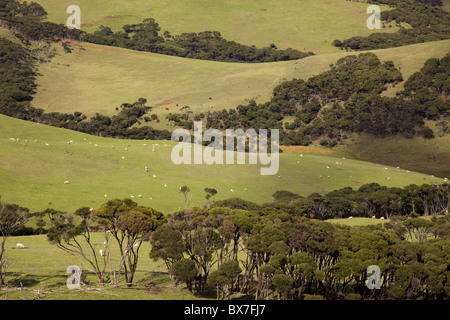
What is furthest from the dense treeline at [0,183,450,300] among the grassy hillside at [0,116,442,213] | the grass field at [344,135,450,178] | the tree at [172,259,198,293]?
the grass field at [344,135,450,178]

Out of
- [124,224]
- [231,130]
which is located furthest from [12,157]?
[231,130]

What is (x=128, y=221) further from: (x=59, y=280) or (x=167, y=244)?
(x=59, y=280)

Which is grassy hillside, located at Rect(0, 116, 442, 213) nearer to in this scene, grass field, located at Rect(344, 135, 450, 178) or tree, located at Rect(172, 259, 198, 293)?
grass field, located at Rect(344, 135, 450, 178)

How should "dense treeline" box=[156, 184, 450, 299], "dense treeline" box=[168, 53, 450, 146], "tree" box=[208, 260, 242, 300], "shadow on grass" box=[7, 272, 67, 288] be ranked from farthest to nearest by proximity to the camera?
1. "dense treeline" box=[168, 53, 450, 146]
2. "dense treeline" box=[156, 184, 450, 299]
3. "tree" box=[208, 260, 242, 300]
4. "shadow on grass" box=[7, 272, 67, 288]

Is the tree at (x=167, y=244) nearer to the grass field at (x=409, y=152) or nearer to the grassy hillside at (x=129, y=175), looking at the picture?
the grassy hillside at (x=129, y=175)

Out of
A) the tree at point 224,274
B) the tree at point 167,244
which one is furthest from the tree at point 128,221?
the tree at point 224,274
